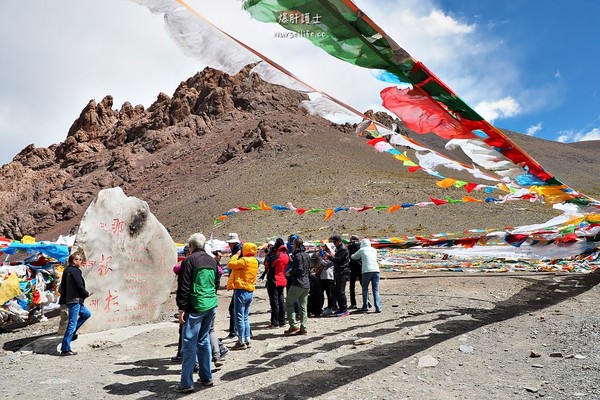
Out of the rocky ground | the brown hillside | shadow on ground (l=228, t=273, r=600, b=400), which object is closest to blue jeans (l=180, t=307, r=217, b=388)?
the rocky ground

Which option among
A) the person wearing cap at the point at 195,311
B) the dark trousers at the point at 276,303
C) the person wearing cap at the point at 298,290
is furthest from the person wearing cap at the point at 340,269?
the person wearing cap at the point at 195,311

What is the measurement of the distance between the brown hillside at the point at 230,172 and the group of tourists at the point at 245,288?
27198mm

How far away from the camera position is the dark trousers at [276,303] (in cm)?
836

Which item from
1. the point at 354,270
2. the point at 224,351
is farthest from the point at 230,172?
the point at 224,351

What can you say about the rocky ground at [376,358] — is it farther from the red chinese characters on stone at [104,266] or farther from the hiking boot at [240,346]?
the red chinese characters on stone at [104,266]

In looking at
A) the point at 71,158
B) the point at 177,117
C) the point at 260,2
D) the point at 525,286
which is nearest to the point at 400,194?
the point at 525,286

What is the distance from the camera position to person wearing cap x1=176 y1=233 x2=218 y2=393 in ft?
16.8

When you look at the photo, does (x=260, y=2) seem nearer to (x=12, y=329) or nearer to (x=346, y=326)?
(x=346, y=326)

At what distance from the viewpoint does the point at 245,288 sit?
677 cm

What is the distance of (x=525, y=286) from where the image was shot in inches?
458

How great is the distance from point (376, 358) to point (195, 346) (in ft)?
7.93

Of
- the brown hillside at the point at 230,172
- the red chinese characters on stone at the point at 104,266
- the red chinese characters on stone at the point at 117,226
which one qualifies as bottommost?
the red chinese characters on stone at the point at 104,266

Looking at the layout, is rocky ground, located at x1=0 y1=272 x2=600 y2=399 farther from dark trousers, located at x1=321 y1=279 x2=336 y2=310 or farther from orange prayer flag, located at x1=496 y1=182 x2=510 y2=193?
orange prayer flag, located at x1=496 y1=182 x2=510 y2=193

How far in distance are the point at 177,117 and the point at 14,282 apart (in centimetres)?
9168
